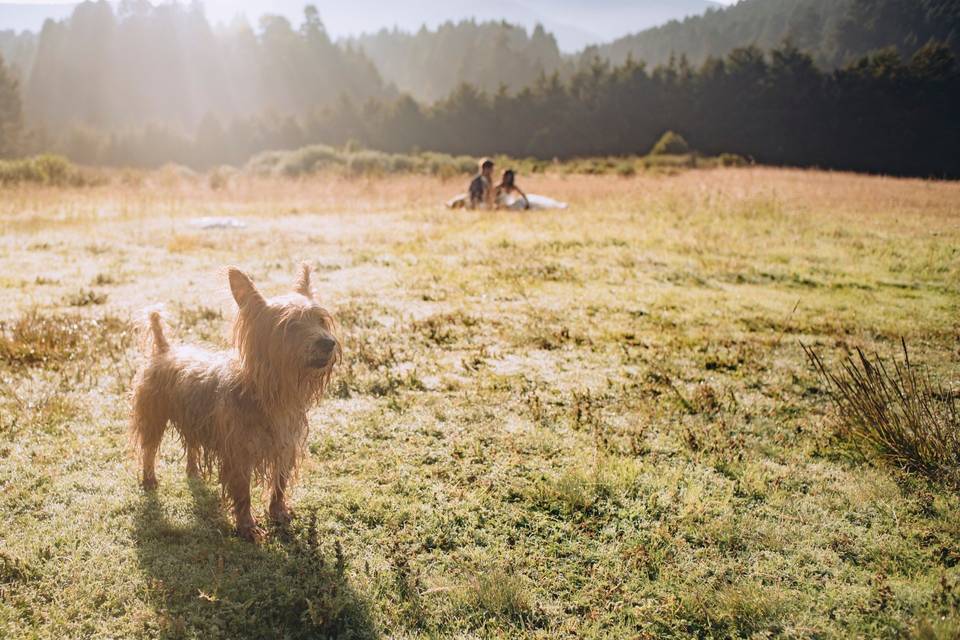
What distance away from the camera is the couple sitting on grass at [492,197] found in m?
18.5

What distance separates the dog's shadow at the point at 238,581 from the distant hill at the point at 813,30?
31.1 m

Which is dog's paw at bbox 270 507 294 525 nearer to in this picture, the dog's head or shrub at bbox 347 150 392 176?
the dog's head

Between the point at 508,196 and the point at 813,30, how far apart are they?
104 m

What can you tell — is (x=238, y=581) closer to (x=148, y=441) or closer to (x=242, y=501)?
(x=242, y=501)

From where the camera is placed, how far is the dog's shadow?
2986 millimetres

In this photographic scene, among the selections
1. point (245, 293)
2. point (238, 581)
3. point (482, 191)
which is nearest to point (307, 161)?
point (482, 191)

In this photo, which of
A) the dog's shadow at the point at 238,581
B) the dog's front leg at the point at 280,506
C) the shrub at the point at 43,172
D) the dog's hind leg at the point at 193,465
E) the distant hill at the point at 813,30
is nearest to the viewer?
the dog's shadow at the point at 238,581

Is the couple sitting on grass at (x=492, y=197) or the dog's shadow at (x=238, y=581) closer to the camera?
the dog's shadow at (x=238, y=581)

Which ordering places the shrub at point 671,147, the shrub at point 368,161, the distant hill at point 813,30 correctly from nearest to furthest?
1. the shrub at point 368,161
2. the shrub at point 671,147
3. the distant hill at point 813,30

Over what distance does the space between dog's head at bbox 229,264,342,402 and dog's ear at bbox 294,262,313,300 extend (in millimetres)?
125

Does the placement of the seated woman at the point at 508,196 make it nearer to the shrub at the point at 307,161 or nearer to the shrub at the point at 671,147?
the shrub at the point at 307,161

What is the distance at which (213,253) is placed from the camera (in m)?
11.7

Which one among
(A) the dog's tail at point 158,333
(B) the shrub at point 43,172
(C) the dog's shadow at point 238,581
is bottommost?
(C) the dog's shadow at point 238,581

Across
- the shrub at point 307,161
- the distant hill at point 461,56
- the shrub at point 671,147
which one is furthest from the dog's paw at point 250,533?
the distant hill at point 461,56
